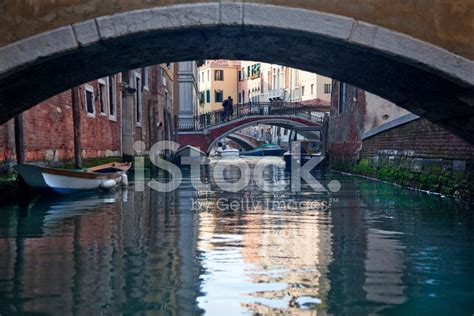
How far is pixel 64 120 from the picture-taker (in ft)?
37.0

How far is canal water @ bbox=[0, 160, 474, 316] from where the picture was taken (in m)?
3.63

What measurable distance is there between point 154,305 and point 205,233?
264cm

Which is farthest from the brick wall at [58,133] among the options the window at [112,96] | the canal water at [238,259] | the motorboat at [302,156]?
the motorboat at [302,156]

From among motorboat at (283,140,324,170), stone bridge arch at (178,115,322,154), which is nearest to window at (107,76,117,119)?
motorboat at (283,140,324,170)

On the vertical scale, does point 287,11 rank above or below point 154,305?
above

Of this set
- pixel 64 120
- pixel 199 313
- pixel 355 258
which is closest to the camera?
pixel 199 313

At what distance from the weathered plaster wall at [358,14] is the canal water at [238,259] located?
1820mm

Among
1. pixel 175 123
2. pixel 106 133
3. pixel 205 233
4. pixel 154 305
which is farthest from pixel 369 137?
pixel 175 123

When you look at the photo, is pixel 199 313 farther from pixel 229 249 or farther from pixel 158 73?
pixel 158 73

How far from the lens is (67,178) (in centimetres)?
937

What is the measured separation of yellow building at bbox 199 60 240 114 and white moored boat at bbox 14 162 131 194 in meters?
45.4

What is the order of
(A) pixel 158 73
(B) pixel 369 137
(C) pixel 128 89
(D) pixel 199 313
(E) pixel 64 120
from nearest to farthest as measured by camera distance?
1. (D) pixel 199 313
2. (E) pixel 64 120
3. (B) pixel 369 137
4. (C) pixel 128 89
5. (A) pixel 158 73

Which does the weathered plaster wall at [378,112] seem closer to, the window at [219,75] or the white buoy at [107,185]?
the white buoy at [107,185]

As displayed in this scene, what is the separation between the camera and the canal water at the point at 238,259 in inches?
143
